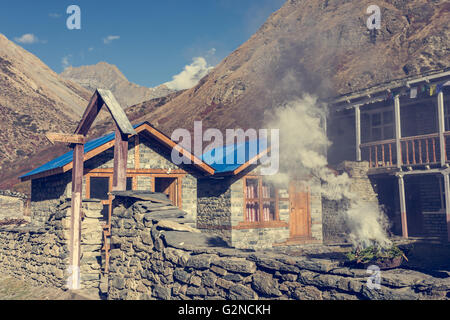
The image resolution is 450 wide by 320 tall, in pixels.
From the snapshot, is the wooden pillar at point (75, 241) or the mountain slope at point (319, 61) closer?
the wooden pillar at point (75, 241)

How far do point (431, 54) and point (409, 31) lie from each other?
8726mm

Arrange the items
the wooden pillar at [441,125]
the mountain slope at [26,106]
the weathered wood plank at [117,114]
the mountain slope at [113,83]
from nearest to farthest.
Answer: the weathered wood plank at [117,114] < the wooden pillar at [441,125] < the mountain slope at [26,106] < the mountain slope at [113,83]

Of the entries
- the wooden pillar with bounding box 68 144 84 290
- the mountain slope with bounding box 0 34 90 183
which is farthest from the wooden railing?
the mountain slope with bounding box 0 34 90 183

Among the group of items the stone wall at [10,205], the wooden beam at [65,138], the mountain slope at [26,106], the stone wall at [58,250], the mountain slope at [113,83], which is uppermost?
the mountain slope at [113,83]

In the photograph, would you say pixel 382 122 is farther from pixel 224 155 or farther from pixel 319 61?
pixel 319 61

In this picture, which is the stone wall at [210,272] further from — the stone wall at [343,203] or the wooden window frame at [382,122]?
the wooden window frame at [382,122]

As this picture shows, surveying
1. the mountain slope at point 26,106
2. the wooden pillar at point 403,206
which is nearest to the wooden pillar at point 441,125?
the wooden pillar at point 403,206

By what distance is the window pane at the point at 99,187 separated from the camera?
1978 cm

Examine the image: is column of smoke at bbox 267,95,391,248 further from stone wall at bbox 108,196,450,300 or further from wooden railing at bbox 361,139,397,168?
stone wall at bbox 108,196,450,300

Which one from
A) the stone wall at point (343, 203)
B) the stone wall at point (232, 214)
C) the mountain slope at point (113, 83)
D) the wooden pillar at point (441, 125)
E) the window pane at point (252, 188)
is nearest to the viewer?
the stone wall at point (232, 214)

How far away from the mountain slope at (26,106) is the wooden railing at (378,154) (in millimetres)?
32495

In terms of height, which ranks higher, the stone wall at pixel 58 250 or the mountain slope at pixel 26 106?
the mountain slope at pixel 26 106

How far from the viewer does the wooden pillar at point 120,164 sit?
10945 millimetres

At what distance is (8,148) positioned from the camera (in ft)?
152
